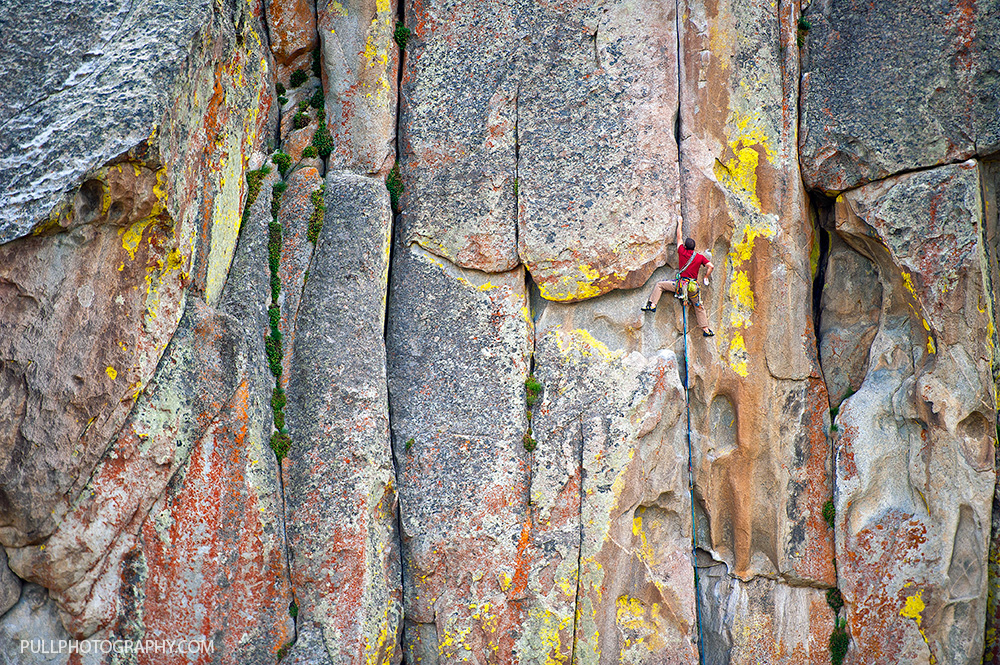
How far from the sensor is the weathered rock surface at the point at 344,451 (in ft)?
34.6

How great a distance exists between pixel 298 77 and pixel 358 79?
1.15m

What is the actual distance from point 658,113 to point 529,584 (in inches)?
303

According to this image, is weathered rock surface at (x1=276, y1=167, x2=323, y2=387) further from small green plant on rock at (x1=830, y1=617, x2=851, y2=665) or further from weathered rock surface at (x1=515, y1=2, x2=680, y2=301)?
small green plant on rock at (x1=830, y1=617, x2=851, y2=665)

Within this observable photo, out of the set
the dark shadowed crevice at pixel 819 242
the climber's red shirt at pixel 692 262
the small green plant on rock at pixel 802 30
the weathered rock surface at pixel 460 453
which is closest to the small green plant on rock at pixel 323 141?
the weathered rock surface at pixel 460 453

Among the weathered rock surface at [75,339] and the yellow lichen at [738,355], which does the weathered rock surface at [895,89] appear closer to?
the yellow lichen at [738,355]

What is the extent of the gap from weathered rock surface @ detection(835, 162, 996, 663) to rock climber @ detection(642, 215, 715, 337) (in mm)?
2604

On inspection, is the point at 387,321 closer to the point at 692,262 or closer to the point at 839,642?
the point at 692,262

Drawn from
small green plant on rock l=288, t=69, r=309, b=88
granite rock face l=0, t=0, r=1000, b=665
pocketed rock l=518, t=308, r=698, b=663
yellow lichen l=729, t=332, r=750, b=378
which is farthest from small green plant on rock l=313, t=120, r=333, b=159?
yellow lichen l=729, t=332, r=750, b=378

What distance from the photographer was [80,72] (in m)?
9.11

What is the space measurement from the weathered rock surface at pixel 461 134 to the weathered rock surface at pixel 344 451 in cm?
89

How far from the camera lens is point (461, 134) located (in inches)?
473

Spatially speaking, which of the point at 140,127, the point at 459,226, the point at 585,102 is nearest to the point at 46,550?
the point at 140,127

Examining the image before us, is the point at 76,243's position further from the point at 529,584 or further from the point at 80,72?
the point at 529,584

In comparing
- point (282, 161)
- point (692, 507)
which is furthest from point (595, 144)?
point (692, 507)
